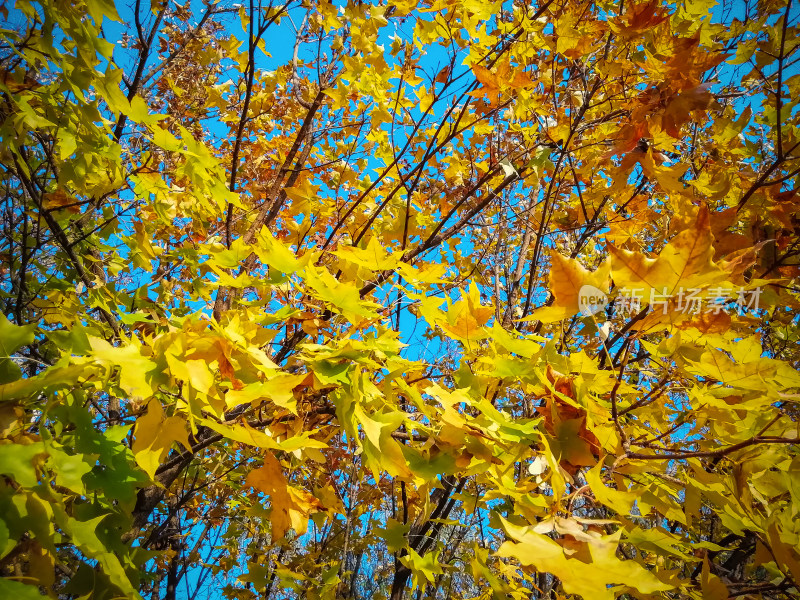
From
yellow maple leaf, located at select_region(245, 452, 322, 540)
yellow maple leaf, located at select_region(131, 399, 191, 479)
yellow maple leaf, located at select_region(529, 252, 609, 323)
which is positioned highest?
yellow maple leaf, located at select_region(529, 252, 609, 323)

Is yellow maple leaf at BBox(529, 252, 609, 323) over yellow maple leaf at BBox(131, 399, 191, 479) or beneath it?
over

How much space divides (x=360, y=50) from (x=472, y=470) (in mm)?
1618

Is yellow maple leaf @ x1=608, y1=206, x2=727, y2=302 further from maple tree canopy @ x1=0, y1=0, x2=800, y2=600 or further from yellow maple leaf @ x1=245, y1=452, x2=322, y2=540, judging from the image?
yellow maple leaf @ x1=245, y1=452, x2=322, y2=540

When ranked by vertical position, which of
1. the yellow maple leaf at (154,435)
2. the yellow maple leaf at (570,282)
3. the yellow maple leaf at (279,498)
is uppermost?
the yellow maple leaf at (570,282)

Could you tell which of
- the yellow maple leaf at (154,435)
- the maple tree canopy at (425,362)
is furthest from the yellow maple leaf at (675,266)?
the yellow maple leaf at (154,435)

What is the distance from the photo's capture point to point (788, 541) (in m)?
0.73

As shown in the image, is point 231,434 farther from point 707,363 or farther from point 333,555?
point 333,555

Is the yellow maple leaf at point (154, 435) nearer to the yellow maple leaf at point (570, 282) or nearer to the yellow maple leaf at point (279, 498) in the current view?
the yellow maple leaf at point (279, 498)

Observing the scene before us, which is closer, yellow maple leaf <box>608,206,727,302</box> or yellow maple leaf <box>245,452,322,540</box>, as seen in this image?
yellow maple leaf <box>608,206,727,302</box>

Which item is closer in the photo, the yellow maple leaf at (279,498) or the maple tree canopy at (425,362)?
the maple tree canopy at (425,362)

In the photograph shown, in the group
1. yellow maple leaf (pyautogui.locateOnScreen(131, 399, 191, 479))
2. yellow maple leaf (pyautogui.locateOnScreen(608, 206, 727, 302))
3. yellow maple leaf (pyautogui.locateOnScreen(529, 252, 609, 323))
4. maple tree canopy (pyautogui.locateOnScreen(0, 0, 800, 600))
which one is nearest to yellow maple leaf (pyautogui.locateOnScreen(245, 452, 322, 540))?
maple tree canopy (pyautogui.locateOnScreen(0, 0, 800, 600))

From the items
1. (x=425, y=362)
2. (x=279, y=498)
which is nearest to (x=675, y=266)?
(x=425, y=362)

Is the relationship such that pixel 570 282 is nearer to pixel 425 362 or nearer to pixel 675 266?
pixel 675 266

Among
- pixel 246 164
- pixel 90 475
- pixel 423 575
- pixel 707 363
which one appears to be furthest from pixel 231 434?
pixel 246 164
